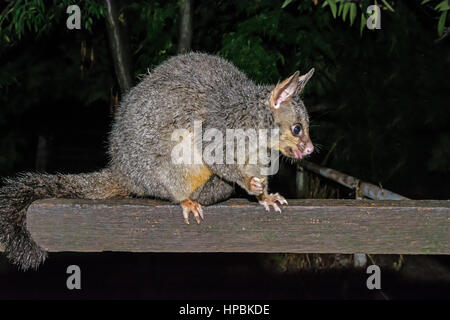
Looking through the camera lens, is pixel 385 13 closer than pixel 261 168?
No

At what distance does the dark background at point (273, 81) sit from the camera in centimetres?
516

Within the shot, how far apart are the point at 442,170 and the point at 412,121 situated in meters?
0.60

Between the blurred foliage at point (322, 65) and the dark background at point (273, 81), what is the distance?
0.04ft

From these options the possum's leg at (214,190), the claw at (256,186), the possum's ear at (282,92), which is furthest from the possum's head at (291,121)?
the possum's leg at (214,190)

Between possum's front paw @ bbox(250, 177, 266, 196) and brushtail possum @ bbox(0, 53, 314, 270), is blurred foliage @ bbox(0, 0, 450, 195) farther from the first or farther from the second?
possum's front paw @ bbox(250, 177, 266, 196)

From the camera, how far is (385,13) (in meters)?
5.56

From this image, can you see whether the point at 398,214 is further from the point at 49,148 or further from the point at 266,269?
the point at 49,148

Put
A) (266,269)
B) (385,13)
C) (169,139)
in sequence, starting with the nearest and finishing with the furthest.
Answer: (169,139) < (385,13) < (266,269)

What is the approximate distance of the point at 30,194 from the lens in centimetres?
265

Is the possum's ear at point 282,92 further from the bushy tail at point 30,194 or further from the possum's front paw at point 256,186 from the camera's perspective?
the bushy tail at point 30,194

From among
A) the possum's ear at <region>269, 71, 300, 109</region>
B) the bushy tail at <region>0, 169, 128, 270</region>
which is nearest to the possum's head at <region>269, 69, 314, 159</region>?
the possum's ear at <region>269, 71, 300, 109</region>

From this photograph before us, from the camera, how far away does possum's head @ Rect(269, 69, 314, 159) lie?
8.90 ft

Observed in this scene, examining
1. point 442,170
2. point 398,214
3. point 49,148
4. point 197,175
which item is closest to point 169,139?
point 197,175

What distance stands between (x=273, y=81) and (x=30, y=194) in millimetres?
2583
